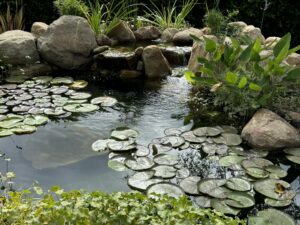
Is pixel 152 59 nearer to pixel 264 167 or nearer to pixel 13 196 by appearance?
pixel 264 167

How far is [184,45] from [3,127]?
13.7ft

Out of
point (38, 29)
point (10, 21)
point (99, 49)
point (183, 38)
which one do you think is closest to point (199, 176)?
point (99, 49)

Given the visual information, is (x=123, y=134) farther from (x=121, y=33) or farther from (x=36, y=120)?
(x=121, y=33)

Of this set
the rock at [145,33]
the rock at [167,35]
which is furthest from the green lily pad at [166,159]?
the rock at [145,33]

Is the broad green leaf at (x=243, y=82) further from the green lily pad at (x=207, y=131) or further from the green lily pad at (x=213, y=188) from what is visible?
the green lily pad at (x=213, y=188)

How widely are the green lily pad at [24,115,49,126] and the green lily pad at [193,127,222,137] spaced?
1.94 meters

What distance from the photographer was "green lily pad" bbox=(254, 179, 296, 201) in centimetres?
386

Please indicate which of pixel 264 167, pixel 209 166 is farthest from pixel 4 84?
pixel 264 167

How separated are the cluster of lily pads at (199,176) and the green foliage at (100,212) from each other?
1000mm

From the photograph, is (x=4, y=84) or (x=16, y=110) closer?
(x=16, y=110)

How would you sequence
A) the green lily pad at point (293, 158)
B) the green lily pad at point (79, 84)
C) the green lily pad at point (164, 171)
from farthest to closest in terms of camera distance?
the green lily pad at point (79, 84) < the green lily pad at point (293, 158) < the green lily pad at point (164, 171)

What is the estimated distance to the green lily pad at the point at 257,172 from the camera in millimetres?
4145

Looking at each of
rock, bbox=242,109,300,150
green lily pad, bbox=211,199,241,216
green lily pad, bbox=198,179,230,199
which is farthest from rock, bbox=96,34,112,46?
green lily pad, bbox=211,199,241,216

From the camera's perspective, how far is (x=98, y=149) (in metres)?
4.65
